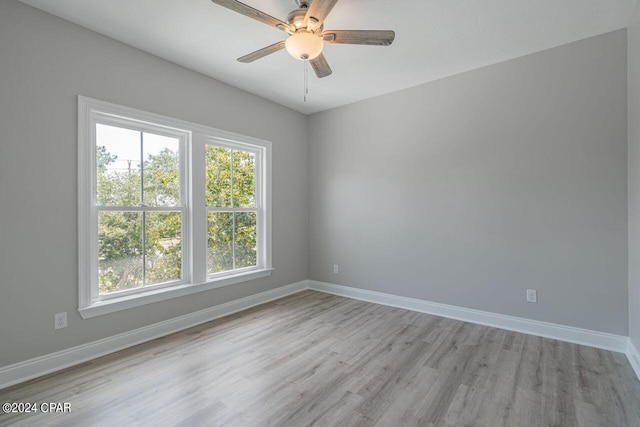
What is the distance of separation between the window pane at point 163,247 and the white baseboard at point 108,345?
45cm

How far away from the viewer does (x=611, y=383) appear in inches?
83.9

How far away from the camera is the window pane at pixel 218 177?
3.48m

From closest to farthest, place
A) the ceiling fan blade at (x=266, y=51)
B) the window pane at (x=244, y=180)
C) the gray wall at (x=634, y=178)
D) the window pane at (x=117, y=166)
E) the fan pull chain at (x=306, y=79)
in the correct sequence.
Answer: the ceiling fan blade at (x=266, y=51) → the gray wall at (x=634, y=178) → the window pane at (x=117, y=166) → the fan pull chain at (x=306, y=79) → the window pane at (x=244, y=180)

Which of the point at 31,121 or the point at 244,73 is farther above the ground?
the point at 244,73

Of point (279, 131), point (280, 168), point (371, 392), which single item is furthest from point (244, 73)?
point (371, 392)

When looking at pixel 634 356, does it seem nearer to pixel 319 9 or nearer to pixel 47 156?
pixel 319 9

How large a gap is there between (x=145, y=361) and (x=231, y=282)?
4.18 feet

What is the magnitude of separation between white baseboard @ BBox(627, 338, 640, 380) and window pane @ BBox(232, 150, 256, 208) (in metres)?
3.97

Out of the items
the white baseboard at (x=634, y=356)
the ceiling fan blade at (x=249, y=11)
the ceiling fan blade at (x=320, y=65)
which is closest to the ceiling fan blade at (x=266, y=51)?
the ceiling fan blade at (x=249, y=11)

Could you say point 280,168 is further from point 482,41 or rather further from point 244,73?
point 482,41

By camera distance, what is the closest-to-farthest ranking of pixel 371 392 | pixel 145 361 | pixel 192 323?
→ pixel 371 392 → pixel 145 361 → pixel 192 323

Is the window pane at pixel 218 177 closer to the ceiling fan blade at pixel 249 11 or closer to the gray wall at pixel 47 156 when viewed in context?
the gray wall at pixel 47 156

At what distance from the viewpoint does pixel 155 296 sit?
9.48 ft

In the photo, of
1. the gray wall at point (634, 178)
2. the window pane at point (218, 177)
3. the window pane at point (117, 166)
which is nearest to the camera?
the gray wall at point (634, 178)
